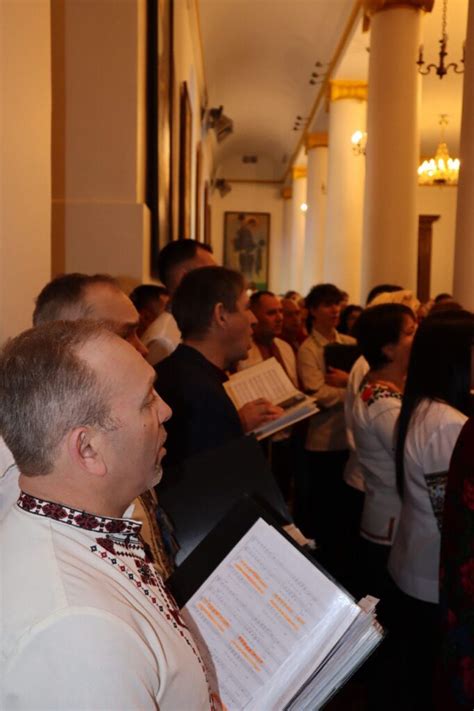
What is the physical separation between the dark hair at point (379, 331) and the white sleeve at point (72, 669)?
258 cm

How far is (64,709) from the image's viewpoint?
2.96 feet

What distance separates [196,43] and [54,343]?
11.1 meters

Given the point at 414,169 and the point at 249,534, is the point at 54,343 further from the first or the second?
the point at 414,169

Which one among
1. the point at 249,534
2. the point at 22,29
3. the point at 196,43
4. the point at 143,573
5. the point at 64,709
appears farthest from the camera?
the point at 196,43

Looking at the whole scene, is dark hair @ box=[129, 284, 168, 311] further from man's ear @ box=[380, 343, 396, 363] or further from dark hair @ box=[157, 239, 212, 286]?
man's ear @ box=[380, 343, 396, 363]

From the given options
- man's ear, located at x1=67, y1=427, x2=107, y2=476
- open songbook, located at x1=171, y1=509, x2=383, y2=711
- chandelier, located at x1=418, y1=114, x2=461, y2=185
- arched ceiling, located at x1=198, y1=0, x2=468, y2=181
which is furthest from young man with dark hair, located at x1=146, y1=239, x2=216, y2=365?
chandelier, located at x1=418, y1=114, x2=461, y2=185

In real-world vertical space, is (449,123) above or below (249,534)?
above

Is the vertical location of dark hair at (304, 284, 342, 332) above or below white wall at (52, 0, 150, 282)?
below

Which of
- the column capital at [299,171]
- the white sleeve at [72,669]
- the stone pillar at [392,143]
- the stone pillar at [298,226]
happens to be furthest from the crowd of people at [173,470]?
the column capital at [299,171]

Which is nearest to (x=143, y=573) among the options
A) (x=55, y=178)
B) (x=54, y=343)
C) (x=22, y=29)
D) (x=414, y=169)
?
(x=54, y=343)

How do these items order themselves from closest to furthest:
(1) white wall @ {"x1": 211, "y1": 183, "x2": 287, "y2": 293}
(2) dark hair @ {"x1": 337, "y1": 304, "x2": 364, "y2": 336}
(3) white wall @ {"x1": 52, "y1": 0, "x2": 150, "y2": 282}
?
(3) white wall @ {"x1": 52, "y1": 0, "x2": 150, "y2": 282} < (2) dark hair @ {"x1": 337, "y1": 304, "x2": 364, "y2": 336} < (1) white wall @ {"x1": 211, "y1": 183, "x2": 287, "y2": 293}

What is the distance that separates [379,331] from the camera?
3330 mm

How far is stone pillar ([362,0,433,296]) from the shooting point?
7.91 metres

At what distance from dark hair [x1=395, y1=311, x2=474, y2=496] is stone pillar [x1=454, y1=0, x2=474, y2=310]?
2.88 metres
